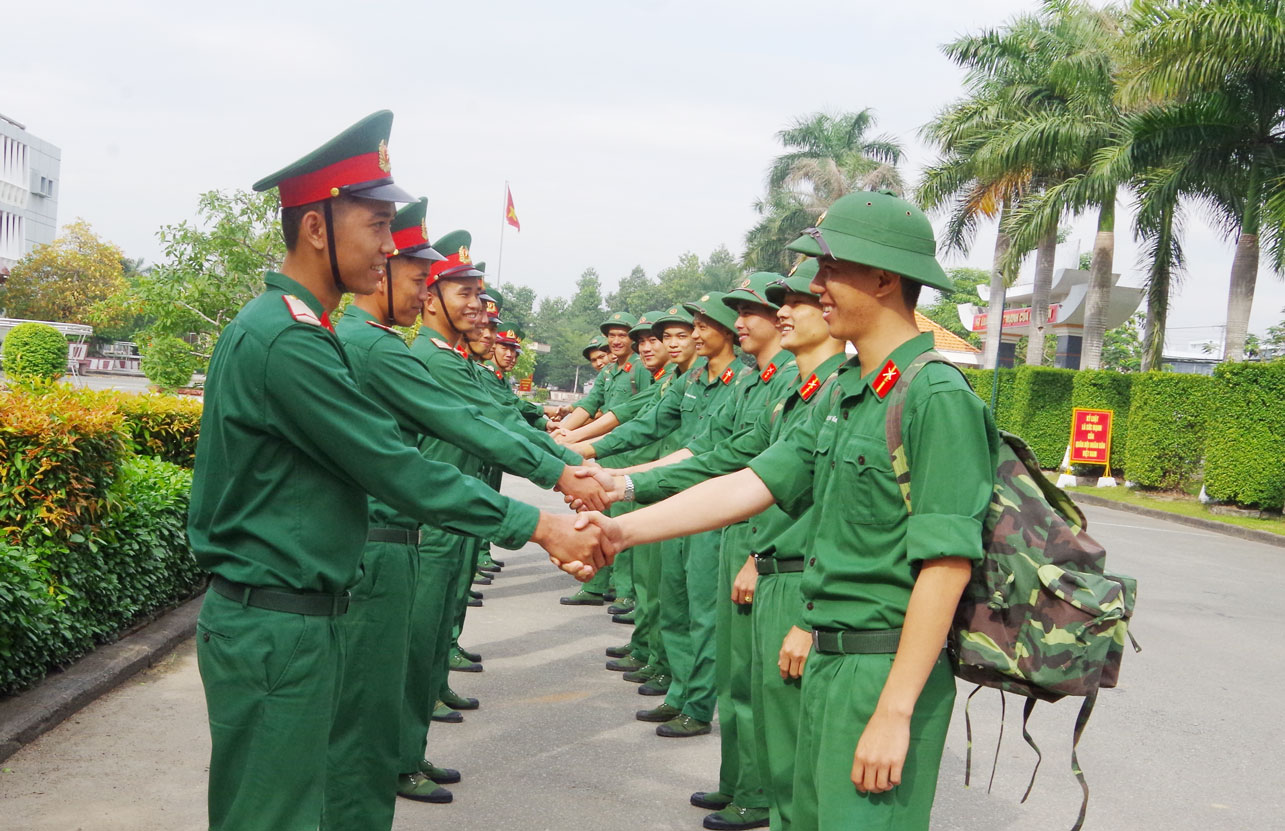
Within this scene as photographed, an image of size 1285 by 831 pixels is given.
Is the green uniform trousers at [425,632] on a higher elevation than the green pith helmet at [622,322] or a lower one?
lower

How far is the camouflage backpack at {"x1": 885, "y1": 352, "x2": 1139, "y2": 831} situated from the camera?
251cm

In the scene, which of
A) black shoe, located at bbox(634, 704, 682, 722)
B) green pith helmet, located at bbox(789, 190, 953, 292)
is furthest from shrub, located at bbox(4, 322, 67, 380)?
green pith helmet, located at bbox(789, 190, 953, 292)

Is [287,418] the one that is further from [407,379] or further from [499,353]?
[499,353]

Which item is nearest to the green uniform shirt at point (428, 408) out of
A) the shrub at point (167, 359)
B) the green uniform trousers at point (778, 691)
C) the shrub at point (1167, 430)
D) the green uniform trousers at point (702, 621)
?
the green uniform trousers at point (778, 691)

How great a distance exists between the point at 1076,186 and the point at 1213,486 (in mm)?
8990

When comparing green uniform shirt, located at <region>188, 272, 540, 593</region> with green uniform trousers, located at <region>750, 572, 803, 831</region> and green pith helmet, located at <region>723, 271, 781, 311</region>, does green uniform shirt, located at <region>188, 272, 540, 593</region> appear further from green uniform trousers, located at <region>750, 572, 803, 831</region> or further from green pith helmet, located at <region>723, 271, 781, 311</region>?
green pith helmet, located at <region>723, 271, 781, 311</region>

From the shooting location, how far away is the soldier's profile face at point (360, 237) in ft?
10.3

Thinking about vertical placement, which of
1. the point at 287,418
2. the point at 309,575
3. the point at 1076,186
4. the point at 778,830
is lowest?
the point at 778,830

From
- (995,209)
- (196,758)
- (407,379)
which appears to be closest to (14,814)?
(196,758)

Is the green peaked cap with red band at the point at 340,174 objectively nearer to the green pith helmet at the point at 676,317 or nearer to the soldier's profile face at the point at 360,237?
the soldier's profile face at the point at 360,237

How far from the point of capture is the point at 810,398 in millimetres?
4348

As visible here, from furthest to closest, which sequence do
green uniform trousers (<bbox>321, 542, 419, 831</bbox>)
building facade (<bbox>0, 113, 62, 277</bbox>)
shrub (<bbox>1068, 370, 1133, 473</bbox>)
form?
building facade (<bbox>0, 113, 62, 277</bbox>) < shrub (<bbox>1068, 370, 1133, 473</bbox>) < green uniform trousers (<bbox>321, 542, 419, 831</bbox>)

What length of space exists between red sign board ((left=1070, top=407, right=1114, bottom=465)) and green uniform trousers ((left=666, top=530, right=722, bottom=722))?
70.1ft

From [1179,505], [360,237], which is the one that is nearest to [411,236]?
[360,237]
